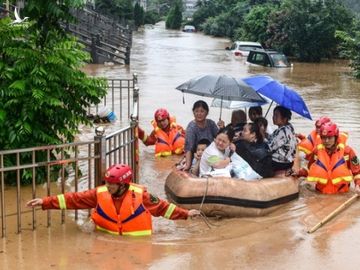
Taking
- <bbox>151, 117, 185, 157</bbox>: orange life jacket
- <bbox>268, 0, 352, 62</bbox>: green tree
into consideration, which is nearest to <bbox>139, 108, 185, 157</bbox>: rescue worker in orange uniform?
<bbox>151, 117, 185, 157</bbox>: orange life jacket

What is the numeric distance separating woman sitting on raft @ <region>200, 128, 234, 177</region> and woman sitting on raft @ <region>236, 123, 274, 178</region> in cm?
42

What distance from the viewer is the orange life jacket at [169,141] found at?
37.1ft

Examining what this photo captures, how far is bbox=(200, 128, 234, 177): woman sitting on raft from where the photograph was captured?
8.12 metres

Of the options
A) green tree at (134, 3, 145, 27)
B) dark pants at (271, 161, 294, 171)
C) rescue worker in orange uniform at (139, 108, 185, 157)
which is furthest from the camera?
green tree at (134, 3, 145, 27)

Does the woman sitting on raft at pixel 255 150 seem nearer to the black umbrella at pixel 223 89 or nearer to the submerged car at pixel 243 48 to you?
the black umbrella at pixel 223 89

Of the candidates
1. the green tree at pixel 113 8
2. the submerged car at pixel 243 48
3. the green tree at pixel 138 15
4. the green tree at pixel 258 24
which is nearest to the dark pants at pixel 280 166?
the submerged car at pixel 243 48

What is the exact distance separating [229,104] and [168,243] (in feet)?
16.6

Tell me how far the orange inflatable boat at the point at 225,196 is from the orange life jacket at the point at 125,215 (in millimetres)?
1036

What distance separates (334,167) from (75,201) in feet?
12.9

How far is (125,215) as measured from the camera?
259 inches

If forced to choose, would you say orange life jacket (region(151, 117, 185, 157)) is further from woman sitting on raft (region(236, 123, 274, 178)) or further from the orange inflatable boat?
the orange inflatable boat

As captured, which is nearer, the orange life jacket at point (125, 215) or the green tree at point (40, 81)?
the orange life jacket at point (125, 215)

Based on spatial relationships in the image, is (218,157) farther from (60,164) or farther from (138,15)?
(138,15)

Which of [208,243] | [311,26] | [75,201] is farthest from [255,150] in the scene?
[311,26]
